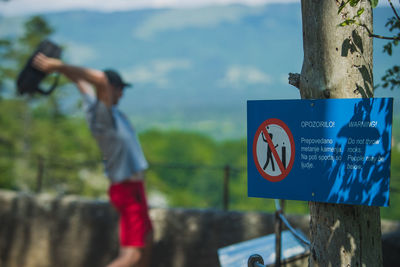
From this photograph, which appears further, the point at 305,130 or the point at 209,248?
the point at 209,248

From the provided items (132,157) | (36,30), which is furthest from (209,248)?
(36,30)

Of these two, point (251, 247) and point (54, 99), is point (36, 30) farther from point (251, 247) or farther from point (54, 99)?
point (251, 247)

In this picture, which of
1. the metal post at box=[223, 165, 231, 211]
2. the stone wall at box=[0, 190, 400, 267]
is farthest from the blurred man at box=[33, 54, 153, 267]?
the metal post at box=[223, 165, 231, 211]

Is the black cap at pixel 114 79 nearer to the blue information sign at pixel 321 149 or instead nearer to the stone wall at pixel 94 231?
the stone wall at pixel 94 231

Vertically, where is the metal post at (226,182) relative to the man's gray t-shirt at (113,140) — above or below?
below

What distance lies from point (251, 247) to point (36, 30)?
12434 mm

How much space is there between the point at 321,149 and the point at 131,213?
2537 millimetres

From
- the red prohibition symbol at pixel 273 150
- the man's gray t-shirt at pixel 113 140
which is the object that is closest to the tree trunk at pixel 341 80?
the red prohibition symbol at pixel 273 150

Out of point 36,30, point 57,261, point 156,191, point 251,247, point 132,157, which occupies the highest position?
point 36,30

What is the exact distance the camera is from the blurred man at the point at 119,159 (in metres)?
4.32

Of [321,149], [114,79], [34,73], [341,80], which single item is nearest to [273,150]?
[321,149]

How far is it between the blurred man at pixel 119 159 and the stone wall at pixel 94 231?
52 cm

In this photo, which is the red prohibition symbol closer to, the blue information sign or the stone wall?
the blue information sign

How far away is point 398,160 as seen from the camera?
11.1 metres
